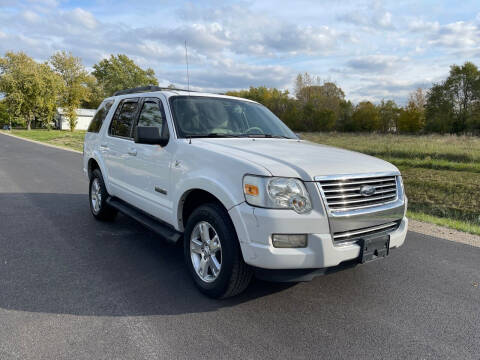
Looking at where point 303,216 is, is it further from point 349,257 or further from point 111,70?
point 111,70

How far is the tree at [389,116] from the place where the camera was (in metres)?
77.1

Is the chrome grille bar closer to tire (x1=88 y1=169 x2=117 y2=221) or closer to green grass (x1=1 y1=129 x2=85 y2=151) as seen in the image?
tire (x1=88 y1=169 x2=117 y2=221)

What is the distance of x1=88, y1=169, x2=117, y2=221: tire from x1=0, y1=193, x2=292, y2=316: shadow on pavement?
0.49 feet

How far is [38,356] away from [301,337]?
73.5 inches

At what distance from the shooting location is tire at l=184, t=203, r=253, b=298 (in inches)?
122

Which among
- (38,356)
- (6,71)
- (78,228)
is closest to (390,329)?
(38,356)

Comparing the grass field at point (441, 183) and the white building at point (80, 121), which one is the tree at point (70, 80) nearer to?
the white building at point (80, 121)

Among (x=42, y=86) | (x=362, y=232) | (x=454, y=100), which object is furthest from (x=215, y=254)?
(x=454, y=100)

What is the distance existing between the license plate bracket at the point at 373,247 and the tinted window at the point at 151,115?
2499 mm

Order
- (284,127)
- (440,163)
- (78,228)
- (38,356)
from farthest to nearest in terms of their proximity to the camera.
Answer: (440,163), (78,228), (284,127), (38,356)

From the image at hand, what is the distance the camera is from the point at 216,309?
3225 mm

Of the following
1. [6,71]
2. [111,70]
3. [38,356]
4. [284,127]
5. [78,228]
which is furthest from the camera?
[111,70]

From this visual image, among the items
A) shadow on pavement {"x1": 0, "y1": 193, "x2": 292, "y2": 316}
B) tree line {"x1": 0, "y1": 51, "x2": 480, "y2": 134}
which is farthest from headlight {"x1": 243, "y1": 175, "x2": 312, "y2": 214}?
tree line {"x1": 0, "y1": 51, "x2": 480, "y2": 134}

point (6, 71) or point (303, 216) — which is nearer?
point (303, 216)
